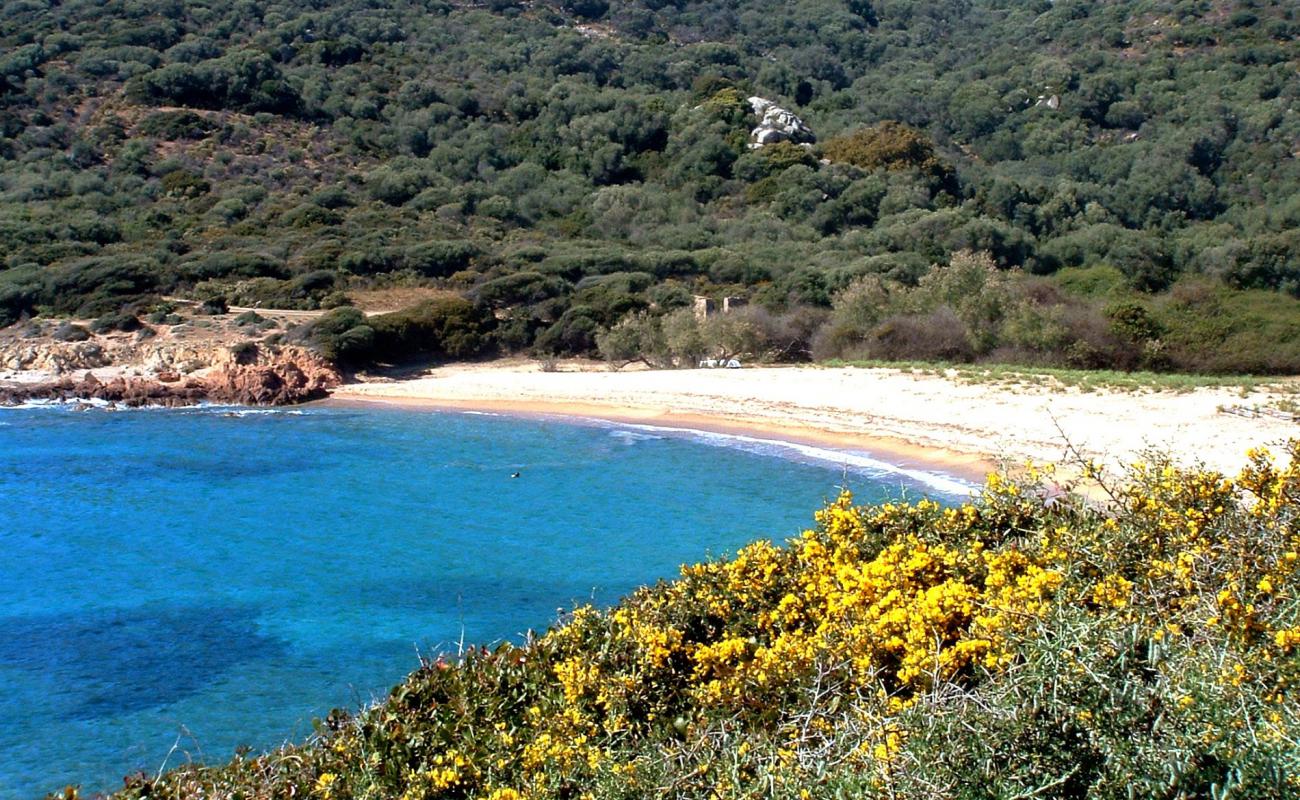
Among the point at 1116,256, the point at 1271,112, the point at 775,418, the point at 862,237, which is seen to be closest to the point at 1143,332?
the point at 775,418

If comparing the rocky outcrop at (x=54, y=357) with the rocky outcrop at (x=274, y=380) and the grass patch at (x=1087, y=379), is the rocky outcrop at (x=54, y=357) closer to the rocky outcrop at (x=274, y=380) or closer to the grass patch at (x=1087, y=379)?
the rocky outcrop at (x=274, y=380)

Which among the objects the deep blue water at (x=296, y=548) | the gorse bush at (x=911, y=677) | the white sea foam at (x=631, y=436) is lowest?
the deep blue water at (x=296, y=548)

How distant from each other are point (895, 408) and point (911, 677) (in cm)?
1945

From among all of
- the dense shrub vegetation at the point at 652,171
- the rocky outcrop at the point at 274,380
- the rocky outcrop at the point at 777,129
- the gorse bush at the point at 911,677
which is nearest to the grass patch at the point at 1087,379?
the dense shrub vegetation at the point at 652,171

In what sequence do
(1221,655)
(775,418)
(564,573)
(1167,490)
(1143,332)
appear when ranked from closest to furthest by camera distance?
(1221,655)
(1167,490)
(564,573)
(775,418)
(1143,332)

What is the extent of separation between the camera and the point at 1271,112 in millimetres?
53938

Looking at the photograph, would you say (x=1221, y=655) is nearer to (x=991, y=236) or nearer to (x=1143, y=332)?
(x=1143, y=332)

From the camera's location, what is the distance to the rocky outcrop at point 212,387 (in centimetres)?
3142

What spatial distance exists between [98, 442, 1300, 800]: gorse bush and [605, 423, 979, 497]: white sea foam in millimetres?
10400

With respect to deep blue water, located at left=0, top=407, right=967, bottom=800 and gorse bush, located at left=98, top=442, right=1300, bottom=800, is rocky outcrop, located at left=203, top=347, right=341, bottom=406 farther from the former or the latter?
gorse bush, located at left=98, top=442, right=1300, bottom=800

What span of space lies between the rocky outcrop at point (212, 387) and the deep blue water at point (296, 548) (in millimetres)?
3230

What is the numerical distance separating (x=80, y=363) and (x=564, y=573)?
24.3 m

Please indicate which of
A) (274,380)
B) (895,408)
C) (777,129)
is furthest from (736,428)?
(777,129)

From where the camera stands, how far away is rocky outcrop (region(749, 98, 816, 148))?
59812 mm
